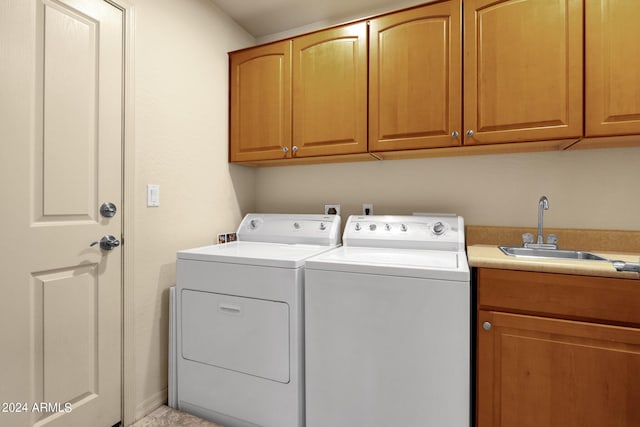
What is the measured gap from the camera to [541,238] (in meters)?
1.69

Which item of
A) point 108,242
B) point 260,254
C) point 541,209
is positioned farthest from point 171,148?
point 541,209

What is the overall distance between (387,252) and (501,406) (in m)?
0.80

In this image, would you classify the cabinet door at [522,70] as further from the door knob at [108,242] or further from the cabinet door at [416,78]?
the door knob at [108,242]

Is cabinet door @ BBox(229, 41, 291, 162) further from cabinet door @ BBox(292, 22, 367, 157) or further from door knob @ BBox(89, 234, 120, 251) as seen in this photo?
door knob @ BBox(89, 234, 120, 251)

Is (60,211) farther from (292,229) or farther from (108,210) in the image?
(292,229)

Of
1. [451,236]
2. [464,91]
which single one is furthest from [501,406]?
[464,91]

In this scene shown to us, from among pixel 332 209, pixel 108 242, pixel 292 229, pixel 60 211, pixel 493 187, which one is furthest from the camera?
pixel 332 209

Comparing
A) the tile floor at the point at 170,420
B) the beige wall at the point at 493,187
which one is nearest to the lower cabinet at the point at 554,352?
the beige wall at the point at 493,187

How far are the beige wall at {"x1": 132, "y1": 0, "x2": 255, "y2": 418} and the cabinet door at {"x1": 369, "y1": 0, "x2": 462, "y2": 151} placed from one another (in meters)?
1.04

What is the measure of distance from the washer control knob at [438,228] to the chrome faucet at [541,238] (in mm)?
437

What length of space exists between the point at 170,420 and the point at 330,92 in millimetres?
1990

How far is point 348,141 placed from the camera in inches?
75.0

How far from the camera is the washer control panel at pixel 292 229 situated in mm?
2018

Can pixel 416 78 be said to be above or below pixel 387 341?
above
